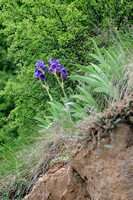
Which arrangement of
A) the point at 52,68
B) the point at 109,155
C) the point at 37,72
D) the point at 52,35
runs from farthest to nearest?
1. the point at 52,35
2. the point at 37,72
3. the point at 52,68
4. the point at 109,155

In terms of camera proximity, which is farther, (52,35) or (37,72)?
(52,35)

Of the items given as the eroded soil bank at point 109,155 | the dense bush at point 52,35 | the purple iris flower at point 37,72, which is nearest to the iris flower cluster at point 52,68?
the purple iris flower at point 37,72

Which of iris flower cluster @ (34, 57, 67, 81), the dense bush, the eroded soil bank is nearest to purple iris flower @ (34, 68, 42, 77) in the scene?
iris flower cluster @ (34, 57, 67, 81)

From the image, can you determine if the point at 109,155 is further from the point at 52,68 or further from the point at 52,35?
the point at 52,35

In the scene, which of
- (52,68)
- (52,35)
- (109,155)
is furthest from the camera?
(52,35)

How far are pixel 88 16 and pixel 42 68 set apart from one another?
5.39ft

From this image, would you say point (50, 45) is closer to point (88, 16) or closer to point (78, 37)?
point (78, 37)

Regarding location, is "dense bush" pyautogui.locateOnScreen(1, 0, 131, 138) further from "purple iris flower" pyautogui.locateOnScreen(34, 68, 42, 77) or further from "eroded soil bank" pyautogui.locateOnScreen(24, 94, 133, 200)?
"eroded soil bank" pyautogui.locateOnScreen(24, 94, 133, 200)

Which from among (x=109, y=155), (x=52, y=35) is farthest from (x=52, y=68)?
(x=109, y=155)

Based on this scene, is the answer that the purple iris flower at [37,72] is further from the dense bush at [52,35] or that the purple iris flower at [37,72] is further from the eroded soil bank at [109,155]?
the eroded soil bank at [109,155]

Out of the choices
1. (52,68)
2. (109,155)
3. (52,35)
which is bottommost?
(109,155)

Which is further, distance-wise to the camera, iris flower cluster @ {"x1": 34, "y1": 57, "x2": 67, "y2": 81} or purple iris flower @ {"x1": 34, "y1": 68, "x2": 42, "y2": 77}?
purple iris flower @ {"x1": 34, "y1": 68, "x2": 42, "y2": 77}

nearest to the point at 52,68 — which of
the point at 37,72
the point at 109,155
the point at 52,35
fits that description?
the point at 37,72

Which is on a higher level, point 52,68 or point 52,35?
point 52,35
